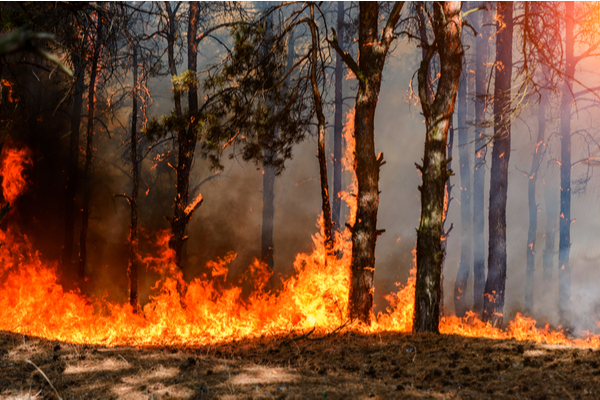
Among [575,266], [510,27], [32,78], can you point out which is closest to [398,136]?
[510,27]

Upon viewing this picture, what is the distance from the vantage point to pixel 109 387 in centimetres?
364

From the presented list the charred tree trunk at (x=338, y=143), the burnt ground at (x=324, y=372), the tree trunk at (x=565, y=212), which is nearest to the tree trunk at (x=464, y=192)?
the tree trunk at (x=565, y=212)

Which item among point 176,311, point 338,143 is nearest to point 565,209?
point 338,143

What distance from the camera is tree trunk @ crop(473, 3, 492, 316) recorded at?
1551cm

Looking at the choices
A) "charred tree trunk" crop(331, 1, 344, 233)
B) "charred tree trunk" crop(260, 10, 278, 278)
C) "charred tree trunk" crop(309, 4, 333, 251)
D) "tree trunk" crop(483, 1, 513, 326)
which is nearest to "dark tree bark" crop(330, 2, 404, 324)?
"charred tree trunk" crop(309, 4, 333, 251)

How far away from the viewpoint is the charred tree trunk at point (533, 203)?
16875 mm

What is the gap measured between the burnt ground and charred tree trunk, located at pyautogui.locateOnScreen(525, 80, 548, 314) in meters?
13.7

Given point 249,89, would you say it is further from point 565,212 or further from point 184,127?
→ point 565,212

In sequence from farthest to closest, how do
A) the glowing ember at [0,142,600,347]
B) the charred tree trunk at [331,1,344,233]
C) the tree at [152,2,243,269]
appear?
1. the charred tree trunk at [331,1,344,233]
2. the tree at [152,2,243,269]
3. the glowing ember at [0,142,600,347]

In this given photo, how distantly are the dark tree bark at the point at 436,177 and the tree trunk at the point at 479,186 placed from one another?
9.45 m

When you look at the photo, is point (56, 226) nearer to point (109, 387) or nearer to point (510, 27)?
point (109, 387)

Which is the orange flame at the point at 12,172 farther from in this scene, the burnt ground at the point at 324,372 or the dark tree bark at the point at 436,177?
the dark tree bark at the point at 436,177

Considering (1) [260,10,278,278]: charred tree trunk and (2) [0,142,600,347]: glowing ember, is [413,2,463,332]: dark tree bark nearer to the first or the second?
(2) [0,142,600,347]: glowing ember

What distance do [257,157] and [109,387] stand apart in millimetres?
7459
